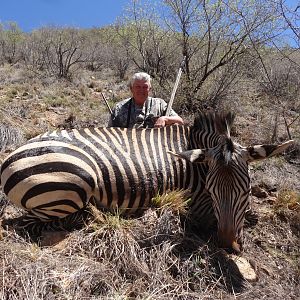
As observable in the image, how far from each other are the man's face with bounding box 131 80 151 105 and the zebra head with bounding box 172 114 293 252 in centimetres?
173

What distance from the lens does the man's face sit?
450cm

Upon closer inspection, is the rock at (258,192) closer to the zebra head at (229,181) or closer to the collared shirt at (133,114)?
the zebra head at (229,181)

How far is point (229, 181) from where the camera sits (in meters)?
2.76

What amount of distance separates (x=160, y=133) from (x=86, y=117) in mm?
4124

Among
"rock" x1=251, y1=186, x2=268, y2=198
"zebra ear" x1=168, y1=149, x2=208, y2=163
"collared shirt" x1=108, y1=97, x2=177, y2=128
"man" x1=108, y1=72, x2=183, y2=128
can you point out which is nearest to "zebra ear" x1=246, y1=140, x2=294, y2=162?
"zebra ear" x1=168, y1=149, x2=208, y2=163

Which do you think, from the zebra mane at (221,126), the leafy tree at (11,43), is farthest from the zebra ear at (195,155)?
the leafy tree at (11,43)

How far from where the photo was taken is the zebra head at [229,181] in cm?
275

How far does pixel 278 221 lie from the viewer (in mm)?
3652

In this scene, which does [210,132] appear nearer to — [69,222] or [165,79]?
[69,222]

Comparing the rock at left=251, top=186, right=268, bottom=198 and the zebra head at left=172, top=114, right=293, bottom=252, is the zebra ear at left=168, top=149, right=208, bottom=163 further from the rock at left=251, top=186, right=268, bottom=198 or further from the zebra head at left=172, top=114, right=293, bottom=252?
the rock at left=251, top=186, right=268, bottom=198

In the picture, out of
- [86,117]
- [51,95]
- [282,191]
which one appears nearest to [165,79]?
[86,117]

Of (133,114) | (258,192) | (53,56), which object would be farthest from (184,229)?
(53,56)

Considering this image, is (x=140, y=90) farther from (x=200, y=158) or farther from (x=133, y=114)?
(x=200, y=158)

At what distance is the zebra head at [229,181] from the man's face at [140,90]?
1726 mm
